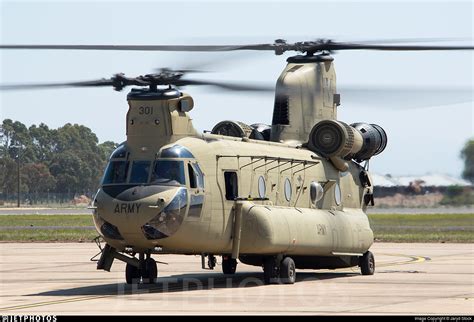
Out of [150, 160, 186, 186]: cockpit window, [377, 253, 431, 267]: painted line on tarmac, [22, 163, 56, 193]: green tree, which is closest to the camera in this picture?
[150, 160, 186, 186]: cockpit window

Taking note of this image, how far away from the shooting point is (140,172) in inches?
923

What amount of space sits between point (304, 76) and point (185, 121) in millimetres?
6624

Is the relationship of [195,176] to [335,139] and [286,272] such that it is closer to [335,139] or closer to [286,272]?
[286,272]

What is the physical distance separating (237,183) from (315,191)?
360 cm

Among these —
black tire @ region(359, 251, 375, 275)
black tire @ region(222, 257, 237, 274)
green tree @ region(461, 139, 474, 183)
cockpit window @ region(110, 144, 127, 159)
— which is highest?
cockpit window @ region(110, 144, 127, 159)

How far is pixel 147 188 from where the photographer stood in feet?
75.5

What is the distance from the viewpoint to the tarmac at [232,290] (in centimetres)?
1933

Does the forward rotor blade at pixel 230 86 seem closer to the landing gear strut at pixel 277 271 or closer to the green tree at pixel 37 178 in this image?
A: the landing gear strut at pixel 277 271

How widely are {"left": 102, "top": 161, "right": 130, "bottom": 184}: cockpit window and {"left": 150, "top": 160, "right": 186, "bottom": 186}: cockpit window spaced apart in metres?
0.67

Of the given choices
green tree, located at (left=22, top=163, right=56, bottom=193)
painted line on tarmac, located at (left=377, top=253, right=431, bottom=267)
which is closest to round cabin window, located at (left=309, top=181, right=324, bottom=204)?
painted line on tarmac, located at (left=377, top=253, right=431, bottom=267)

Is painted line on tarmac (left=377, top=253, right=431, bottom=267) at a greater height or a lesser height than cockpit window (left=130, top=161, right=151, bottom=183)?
lesser

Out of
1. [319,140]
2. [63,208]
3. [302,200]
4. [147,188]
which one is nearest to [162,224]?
[147,188]

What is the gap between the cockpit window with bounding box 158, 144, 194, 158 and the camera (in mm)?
23547

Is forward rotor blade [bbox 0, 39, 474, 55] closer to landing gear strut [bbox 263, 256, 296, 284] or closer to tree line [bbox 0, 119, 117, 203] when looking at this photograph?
landing gear strut [bbox 263, 256, 296, 284]
